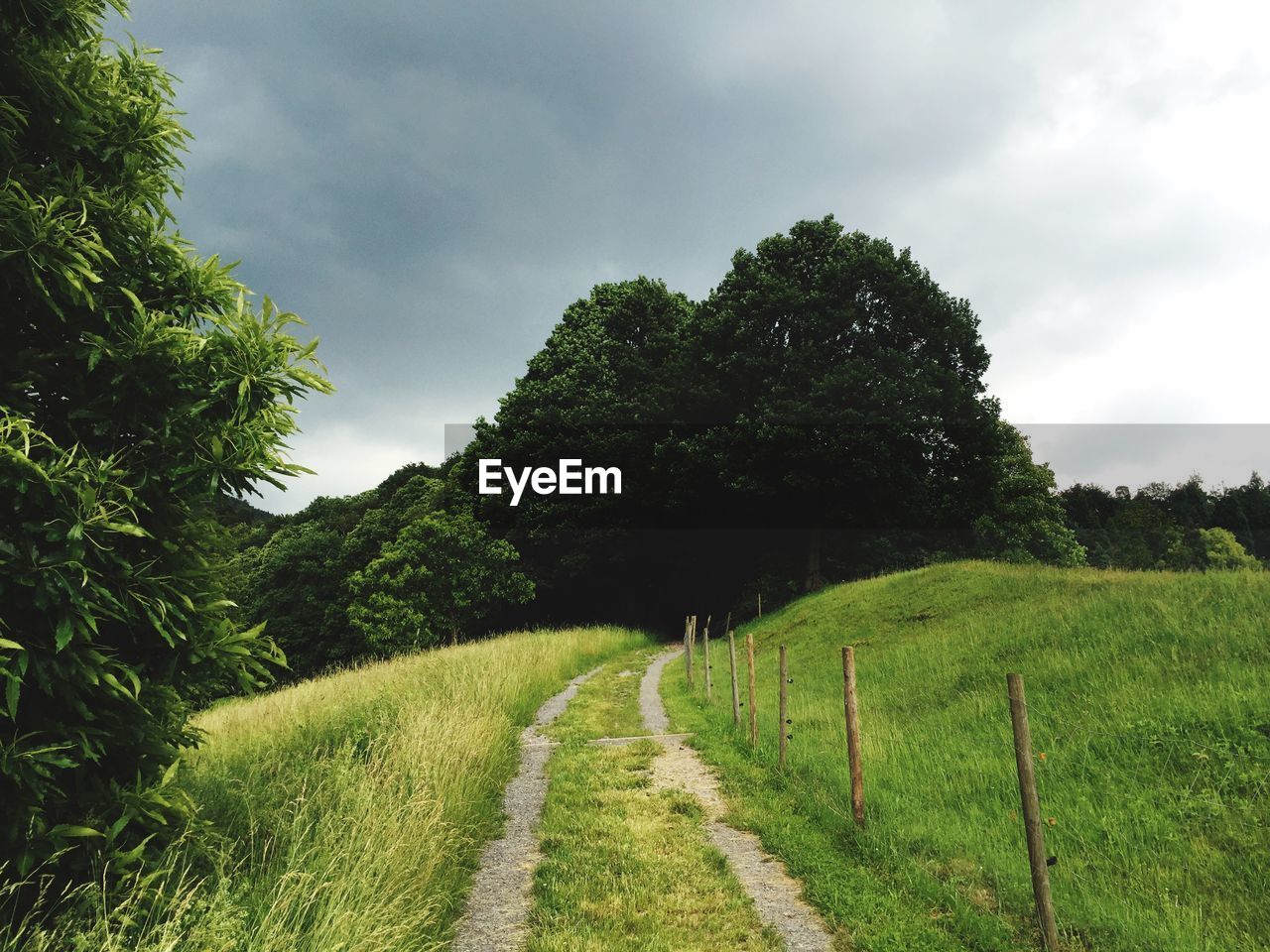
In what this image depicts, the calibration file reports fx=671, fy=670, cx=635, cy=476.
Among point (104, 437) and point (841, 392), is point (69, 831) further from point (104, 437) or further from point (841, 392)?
point (841, 392)

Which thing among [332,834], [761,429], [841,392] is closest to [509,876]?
[332,834]

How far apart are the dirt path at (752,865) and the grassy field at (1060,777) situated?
20 centimetres

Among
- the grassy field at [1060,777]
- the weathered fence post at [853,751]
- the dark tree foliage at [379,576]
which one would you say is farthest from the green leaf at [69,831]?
the dark tree foliage at [379,576]

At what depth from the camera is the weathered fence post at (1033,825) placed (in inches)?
A: 193

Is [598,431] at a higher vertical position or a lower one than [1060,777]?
higher

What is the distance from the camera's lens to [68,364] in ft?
14.7

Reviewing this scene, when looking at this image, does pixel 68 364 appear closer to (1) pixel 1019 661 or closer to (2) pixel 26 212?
(2) pixel 26 212

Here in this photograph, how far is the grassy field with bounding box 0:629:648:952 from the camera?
3.89 meters

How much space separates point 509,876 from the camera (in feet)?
21.4

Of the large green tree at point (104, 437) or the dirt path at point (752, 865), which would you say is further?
the dirt path at point (752, 865)

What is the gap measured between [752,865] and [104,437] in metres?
6.55

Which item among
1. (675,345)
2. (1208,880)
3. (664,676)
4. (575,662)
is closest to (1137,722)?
(1208,880)

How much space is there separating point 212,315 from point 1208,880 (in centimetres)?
926

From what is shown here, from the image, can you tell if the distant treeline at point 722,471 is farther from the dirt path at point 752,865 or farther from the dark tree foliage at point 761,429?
the dirt path at point 752,865
